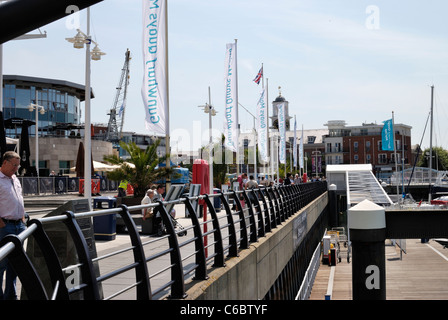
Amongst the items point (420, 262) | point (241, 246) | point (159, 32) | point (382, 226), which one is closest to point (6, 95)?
point (420, 262)

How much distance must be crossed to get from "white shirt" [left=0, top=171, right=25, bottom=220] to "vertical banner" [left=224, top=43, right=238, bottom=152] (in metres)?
20.2

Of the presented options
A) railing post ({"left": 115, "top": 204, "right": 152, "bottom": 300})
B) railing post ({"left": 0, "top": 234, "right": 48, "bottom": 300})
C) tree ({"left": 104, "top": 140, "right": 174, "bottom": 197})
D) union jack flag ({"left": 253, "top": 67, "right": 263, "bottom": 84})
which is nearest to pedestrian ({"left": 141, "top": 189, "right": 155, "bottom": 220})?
tree ({"left": 104, "top": 140, "right": 174, "bottom": 197})

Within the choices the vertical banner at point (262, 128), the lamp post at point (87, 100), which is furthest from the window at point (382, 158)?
the lamp post at point (87, 100)

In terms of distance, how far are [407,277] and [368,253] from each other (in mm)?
35524

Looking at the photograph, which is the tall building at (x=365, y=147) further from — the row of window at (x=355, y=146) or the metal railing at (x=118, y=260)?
the metal railing at (x=118, y=260)

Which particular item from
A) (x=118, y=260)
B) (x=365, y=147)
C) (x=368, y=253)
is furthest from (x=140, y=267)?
(x=365, y=147)

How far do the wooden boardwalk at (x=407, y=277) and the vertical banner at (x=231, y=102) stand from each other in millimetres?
9172

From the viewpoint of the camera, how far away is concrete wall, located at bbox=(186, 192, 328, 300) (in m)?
7.87

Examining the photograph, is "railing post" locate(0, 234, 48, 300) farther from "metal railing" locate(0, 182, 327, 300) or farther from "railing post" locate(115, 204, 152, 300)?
"railing post" locate(115, 204, 152, 300)

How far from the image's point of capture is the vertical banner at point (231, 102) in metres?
27.0

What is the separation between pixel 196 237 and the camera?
25.4 ft

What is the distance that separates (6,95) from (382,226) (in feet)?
229

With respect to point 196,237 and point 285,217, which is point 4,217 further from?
point 285,217

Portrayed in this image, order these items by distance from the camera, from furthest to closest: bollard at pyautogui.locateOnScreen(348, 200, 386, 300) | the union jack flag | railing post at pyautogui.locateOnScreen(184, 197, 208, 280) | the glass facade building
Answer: the glass facade building, the union jack flag, railing post at pyautogui.locateOnScreen(184, 197, 208, 280), bollard at pyautogui.locateOnScreen(348, 200, 386, 300)
